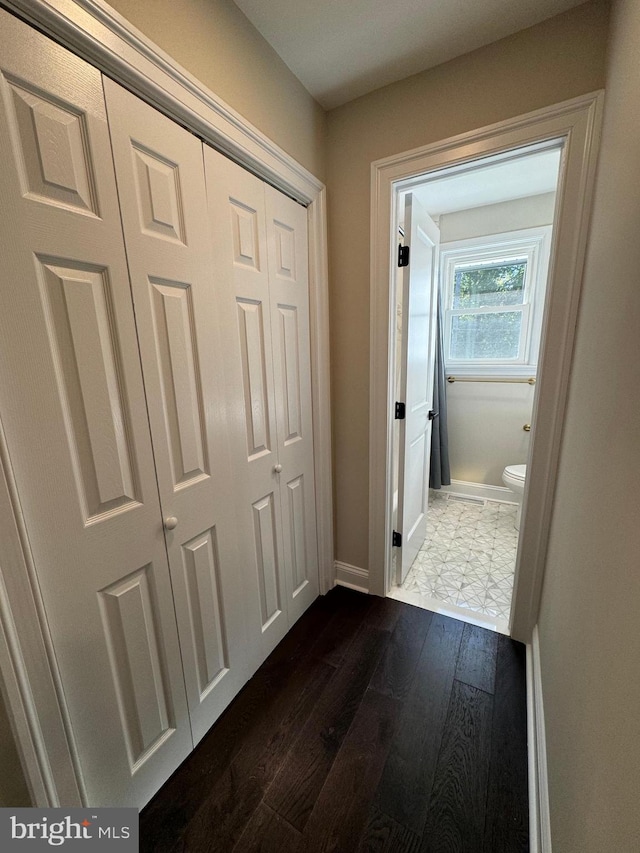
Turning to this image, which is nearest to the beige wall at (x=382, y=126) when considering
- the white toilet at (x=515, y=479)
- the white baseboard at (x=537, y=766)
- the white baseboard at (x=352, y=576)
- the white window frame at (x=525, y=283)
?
the white baseboard at (x=352, y=576)

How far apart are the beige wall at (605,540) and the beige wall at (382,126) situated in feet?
0.58

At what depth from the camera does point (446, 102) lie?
136cm

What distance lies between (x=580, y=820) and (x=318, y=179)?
2.18m

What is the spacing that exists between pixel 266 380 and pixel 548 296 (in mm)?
1161

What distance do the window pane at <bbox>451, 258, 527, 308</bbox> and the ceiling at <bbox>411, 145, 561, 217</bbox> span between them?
0.47 m

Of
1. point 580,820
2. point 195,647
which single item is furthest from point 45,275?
point 580,820

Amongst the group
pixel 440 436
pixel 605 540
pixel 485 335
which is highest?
pixel 485 335

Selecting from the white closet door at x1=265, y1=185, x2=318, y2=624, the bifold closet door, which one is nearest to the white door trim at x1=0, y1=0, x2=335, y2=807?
the bifold closet door

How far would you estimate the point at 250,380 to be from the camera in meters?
1.31

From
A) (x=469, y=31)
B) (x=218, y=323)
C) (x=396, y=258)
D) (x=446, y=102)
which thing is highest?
(x=469, y=31)

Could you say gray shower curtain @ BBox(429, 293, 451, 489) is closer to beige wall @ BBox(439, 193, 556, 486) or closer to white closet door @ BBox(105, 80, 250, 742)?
beige wall @ BBox(439, 193, 556, 486)

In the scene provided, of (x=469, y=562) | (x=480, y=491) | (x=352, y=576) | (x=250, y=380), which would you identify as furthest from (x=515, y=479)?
(x=250, y=380)

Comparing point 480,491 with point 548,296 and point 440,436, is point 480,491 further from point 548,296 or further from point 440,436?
point 548,296

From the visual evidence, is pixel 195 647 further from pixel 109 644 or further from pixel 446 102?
pixel 446 102
